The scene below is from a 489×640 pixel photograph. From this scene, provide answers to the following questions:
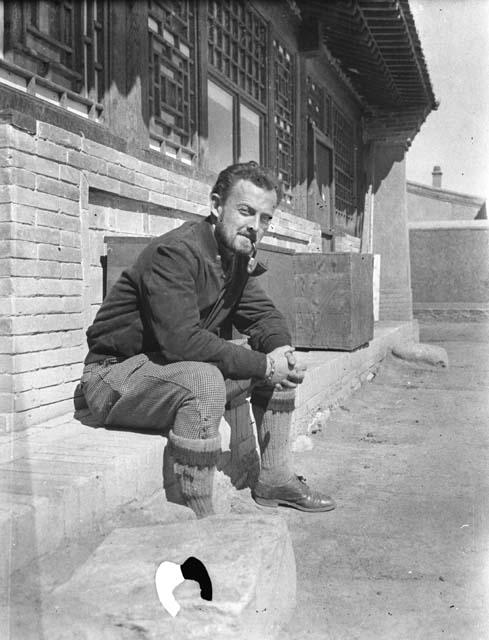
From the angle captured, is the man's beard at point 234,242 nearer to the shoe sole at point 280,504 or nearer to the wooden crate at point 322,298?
the shoe sole at point 280,504

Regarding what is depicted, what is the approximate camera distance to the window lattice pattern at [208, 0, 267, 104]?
652cm

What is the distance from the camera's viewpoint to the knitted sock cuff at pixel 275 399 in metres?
3.33

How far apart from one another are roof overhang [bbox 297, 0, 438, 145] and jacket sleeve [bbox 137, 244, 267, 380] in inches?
216

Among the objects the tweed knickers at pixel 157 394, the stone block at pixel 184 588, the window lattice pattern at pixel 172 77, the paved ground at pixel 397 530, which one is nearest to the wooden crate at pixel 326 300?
the paved ground at pixel 397 530

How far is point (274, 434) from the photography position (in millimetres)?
3381

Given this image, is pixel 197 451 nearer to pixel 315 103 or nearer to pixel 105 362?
pixel 105 362

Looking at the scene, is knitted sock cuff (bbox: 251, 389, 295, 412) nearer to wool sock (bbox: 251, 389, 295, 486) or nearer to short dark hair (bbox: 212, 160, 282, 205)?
wool sock (bbox: 251, 389, 295, 486)

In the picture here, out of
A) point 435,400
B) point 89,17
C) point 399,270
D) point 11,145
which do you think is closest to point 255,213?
point 11,145

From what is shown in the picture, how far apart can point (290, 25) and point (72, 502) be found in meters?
7.40

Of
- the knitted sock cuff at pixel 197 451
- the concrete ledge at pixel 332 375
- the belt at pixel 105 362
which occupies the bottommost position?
the concrete ledge at pixel 332 375

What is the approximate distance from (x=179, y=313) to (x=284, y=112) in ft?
20.8

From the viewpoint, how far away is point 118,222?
182 inches

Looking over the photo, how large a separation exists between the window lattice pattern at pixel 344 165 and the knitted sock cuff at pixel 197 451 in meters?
8.99

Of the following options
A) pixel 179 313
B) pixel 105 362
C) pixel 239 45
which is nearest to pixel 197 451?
pixel 179 313
